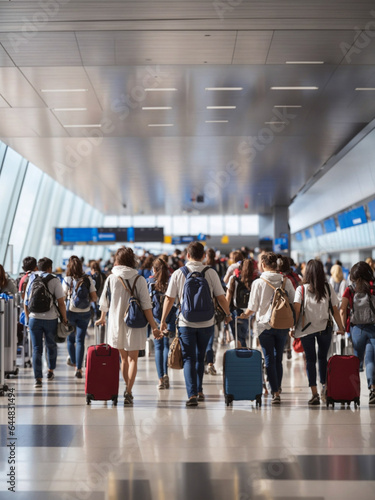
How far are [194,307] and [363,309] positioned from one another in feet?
7.02

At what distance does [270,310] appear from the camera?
8.07 m

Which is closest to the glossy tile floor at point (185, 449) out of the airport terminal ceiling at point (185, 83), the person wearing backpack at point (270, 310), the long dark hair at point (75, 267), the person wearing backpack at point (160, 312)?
the person wearing backpack at point (270, 310)

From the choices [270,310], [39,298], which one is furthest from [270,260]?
[39,298]

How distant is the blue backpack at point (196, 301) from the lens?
7773 millimetres

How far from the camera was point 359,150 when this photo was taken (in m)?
21.0

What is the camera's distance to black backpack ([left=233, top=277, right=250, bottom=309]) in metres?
10.1

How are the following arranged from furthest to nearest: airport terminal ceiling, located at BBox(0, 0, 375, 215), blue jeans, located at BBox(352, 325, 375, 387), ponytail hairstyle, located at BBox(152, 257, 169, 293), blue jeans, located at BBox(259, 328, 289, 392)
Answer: ponytail hairstyle, located at BBox(152, 257, 169, 293) < airport terminal ceiling, located at BBox(0, 0, 375, 215) < blue jeans, located at BBox(352, 325, 375, 387) < blue jeans, located at BBox(259, 328, 289, 392)

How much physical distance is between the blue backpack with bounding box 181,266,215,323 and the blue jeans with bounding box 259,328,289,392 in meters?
0.80

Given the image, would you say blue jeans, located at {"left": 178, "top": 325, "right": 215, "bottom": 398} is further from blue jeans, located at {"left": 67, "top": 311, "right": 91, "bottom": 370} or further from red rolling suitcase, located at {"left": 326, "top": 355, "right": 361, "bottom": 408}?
blue jeans, located at {"left": 67, "top": 311, "right": 91, "bottom": 370}

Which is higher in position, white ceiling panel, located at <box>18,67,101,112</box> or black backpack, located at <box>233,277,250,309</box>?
white ceiling panel, located at <box>18,67,101,112</box>

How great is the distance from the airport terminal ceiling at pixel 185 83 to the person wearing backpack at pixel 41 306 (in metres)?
3.60

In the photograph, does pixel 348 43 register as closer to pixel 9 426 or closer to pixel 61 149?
pixel 9 426

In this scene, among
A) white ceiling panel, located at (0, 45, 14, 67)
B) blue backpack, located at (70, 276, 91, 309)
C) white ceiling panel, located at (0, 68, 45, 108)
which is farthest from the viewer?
white ceiling panel, located at (0, 68, 45, 108)

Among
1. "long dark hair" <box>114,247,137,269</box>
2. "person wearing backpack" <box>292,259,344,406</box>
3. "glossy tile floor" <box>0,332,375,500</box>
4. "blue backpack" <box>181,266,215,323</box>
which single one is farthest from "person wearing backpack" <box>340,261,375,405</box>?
"long dark hair" <box>114,247,137,269</box>
